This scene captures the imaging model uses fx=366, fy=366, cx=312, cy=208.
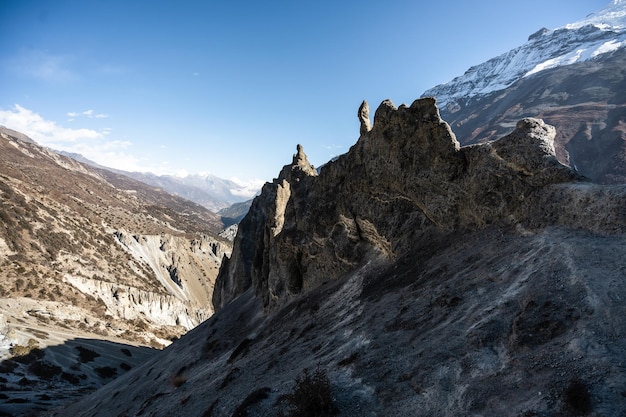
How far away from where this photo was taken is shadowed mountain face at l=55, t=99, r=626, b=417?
11.6 metres

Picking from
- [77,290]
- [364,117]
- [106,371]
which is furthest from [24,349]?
[364,117]

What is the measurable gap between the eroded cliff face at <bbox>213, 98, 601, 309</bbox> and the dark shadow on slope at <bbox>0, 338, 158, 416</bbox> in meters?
29.2

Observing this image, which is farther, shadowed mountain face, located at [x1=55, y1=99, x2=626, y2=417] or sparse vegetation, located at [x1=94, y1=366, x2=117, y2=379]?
sparse vegetation, located at [x1=94, y1=366, x2=117, y2=379]

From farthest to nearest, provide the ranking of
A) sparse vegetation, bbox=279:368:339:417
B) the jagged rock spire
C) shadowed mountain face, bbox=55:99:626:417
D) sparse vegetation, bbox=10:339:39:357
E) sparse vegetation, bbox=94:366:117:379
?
sparse vegetation, bbox=94:366:117:379 < sparse vegetation, bbox=10:339:39:357 < the jagged rock spire < sparse vegetation, bbox=279:368:339:417 < shadowed mountain face, bbox=55:99:626:417

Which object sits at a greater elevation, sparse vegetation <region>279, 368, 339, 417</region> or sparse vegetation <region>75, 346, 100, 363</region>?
sparse vegetation <region>279, 368, 339, 417</region>

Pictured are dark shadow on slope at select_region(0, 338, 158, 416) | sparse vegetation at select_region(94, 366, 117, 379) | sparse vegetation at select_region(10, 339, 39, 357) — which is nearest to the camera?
dark shadow on slope at select_region(0, 338, 158, 416)

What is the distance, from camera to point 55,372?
5691 cm

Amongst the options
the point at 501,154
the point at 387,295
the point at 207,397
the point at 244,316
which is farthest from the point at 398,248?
the point at 244,316

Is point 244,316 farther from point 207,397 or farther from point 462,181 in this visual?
point 462,181

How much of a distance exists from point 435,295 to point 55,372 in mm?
63452

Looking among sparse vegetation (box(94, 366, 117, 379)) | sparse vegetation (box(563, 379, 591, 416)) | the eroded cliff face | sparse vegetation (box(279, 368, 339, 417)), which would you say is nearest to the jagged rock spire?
the eroded cliff face

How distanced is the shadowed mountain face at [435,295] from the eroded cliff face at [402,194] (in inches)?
4.6

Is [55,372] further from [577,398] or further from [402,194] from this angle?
[577,398]

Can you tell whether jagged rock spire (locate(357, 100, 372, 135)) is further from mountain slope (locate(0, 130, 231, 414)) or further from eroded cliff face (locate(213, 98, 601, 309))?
mountain slope (locate(0, 130, 231, 414))
